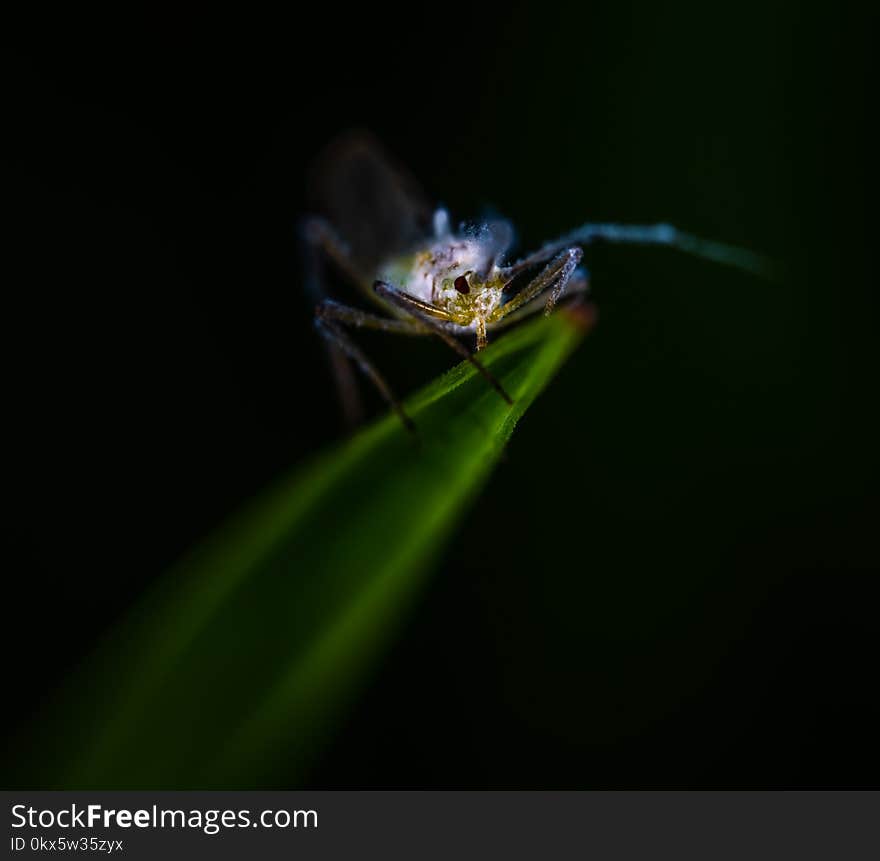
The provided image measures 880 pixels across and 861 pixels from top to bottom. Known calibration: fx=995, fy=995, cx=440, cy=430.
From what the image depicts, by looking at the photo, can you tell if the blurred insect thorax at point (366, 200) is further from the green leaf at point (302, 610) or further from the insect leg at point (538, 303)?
the green leaf at point (302, 610)

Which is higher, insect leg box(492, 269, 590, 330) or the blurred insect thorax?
the blurred insect thorax

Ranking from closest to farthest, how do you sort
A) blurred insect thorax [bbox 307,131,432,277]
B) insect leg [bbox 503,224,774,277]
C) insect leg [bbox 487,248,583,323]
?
insect leg [bbox 487,248,583,323]
insect leg [bbox 503,224,774,277]
blurred insect thorax [bbox 307,131,432,277]

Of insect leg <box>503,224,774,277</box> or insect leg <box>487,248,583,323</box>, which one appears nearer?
insect leg <box>487,248,583,323</box>

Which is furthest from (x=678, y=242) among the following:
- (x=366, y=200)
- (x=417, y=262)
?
(x=366, y=200)

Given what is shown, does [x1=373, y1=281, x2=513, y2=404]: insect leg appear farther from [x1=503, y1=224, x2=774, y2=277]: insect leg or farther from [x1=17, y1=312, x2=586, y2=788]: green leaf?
[x1=17, y1=312, x2=586, y2=788]: green leaf

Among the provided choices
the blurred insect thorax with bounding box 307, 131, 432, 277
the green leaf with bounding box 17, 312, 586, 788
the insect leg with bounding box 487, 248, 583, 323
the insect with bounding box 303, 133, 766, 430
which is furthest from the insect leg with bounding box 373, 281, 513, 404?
the blurred insect thorax with bounding box 307, 131, 432, 277

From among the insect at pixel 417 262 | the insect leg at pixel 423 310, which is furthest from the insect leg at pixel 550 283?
the insect leg at pixel 423 310

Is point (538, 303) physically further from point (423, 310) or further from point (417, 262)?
point (417, 262)
